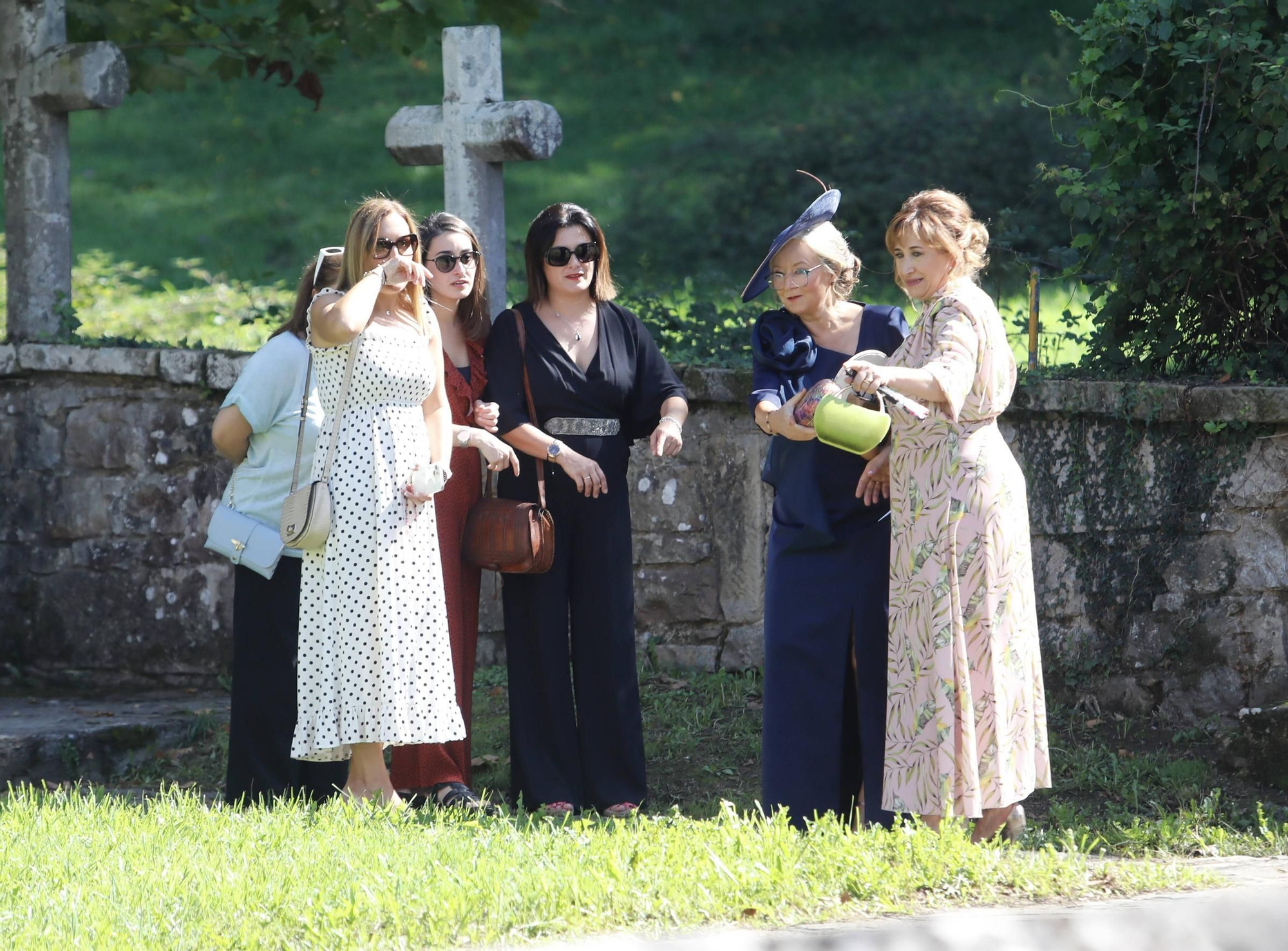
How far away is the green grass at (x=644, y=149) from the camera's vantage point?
1029 cm

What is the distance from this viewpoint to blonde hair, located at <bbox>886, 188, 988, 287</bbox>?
12.3 feet

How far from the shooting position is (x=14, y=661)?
21.4ft

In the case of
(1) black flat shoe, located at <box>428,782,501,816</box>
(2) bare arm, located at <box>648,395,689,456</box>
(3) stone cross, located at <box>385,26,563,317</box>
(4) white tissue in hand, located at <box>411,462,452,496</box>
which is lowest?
(1) black flat shoe, located at <box>428,782,501,816</box>

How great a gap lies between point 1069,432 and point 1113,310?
1.55 ft

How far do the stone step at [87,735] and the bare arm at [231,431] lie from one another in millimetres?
1607

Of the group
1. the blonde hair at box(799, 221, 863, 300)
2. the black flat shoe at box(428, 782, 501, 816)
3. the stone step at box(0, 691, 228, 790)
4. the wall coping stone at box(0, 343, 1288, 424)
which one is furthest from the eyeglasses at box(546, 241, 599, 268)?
the stone step at box(0, 691, 228, 790)

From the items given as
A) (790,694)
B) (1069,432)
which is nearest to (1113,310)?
(1069,432)

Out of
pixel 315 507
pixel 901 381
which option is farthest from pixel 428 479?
pixel 901 381

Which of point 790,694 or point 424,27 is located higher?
point 424,27

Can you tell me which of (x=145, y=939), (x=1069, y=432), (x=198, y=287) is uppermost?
(x=198, y=287)

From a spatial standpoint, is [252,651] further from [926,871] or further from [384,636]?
[926,871]

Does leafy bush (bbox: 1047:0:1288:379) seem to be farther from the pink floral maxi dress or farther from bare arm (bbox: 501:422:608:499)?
bare arm (bbox: 501:422:608:499)

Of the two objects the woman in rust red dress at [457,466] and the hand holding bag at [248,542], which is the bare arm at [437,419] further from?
the hand holding bag at [248,542]

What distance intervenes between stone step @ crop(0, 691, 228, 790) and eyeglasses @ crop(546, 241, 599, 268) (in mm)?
2434
